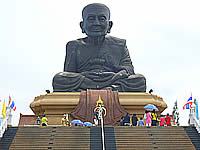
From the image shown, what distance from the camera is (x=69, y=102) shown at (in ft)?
56.4

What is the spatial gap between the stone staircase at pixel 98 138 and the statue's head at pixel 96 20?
8.38 m

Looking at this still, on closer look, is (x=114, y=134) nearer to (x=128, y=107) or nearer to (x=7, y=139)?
(x=7, y=139)

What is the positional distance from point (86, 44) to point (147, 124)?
7.76 m

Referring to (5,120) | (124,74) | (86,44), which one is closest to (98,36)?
(86,44)

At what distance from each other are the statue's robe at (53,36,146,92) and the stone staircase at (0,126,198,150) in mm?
5988

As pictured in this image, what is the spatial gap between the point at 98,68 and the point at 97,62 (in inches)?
12.0

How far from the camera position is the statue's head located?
66.2 feet

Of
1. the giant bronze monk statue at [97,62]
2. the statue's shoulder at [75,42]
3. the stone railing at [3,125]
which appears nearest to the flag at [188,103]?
the giant bronze monk statue at [97,62]

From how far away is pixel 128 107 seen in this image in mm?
17203

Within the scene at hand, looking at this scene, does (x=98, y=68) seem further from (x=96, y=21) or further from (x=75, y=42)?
(x=96, y=21)

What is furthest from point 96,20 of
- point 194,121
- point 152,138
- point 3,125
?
point 152,138

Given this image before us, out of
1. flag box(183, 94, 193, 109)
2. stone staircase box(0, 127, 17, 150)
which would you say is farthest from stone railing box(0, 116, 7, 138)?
flag box(183, 94, 193, 109)

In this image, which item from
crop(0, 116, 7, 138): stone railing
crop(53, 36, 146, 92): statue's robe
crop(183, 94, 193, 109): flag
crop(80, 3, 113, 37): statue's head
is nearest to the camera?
crop(0, 116, 7, 138): stone railing

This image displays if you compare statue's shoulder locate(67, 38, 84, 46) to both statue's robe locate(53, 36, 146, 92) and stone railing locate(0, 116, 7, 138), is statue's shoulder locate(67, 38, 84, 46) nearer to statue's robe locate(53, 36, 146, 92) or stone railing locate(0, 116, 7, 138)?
statue's robe locate(53, 36, 146, 92)
